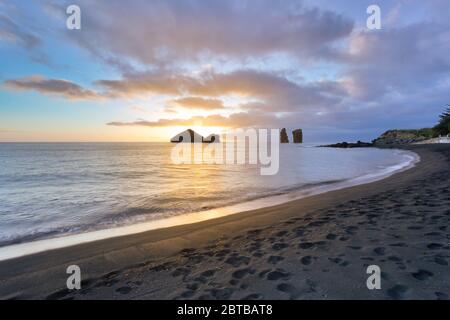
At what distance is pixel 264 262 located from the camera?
177 inches

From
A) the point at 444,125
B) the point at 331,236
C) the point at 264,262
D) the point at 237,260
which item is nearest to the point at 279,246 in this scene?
the point at 264,262

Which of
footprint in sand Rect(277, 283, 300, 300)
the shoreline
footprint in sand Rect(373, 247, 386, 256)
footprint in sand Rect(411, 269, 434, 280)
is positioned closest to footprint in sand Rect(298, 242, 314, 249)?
footprint in sand Rect(373, 247, 386, 256)

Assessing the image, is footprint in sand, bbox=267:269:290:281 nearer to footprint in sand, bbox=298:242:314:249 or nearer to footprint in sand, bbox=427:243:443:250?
footprint in sand, bbox=298:242:314:249

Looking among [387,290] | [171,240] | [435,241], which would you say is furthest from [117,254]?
[435,241]

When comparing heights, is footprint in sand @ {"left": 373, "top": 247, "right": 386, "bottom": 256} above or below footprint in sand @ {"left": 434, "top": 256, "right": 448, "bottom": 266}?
below

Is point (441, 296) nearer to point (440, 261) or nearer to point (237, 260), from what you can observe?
point (440, 261)

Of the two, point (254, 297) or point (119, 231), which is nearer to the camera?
point (254, 297)

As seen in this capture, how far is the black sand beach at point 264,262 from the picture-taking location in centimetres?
352

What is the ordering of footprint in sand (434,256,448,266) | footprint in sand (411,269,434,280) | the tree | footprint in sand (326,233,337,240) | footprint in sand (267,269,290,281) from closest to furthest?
footprint in sand (411,269,434,280) → footprint in sand (434,256,448,266) → footprint in sand (267,269,290,281) → footprint in sand (326,233,337,240) → the tree

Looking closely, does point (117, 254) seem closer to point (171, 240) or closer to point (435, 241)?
point (171, 240)

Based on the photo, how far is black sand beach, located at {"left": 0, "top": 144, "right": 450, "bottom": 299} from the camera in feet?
11.6

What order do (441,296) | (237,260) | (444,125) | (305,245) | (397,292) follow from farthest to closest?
1. (444,125)
2. (305,245)
3. (237,260)
4. (397,292)
5. (441,296)
